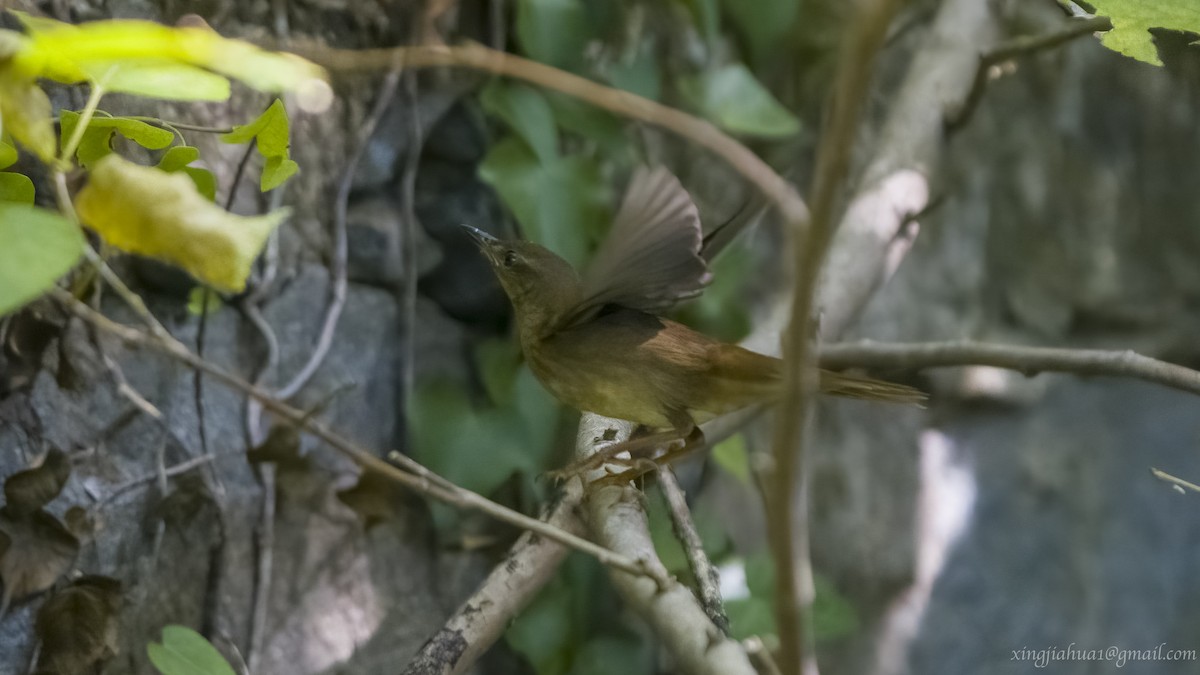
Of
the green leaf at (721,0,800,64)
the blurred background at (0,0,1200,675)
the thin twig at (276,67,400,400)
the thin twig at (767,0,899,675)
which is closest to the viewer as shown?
the thin twig at (767,0,899,675)

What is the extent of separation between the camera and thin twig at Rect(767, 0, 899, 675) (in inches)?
15.4

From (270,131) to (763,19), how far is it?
1.97 metres

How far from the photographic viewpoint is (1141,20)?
100 cm

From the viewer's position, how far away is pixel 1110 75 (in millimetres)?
2797

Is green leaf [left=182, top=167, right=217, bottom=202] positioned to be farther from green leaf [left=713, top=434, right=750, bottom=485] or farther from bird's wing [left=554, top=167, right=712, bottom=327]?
green leaf [left=713, top=434, right=750, bottom=485]

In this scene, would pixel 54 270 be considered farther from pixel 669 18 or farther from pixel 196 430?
pixel 669 18

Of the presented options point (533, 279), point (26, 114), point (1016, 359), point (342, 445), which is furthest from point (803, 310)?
point (1016, 359)

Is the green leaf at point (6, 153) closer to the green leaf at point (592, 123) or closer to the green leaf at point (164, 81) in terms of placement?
the green leaf at point (164, 81)

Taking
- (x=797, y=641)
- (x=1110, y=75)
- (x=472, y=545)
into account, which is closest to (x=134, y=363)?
(x=472, y=545)

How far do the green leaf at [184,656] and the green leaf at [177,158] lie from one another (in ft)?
1.63

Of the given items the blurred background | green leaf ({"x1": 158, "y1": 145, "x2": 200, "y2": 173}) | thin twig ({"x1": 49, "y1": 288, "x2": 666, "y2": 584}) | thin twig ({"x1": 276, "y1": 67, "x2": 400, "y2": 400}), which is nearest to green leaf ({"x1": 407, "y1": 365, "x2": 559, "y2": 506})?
the blurred background

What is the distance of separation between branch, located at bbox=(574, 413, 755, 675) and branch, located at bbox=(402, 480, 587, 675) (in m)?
0.08

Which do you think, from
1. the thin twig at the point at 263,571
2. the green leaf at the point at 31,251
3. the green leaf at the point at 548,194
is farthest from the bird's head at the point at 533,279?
the green leaf at the point at 31,251

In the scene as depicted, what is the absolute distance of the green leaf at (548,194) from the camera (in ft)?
7.09
